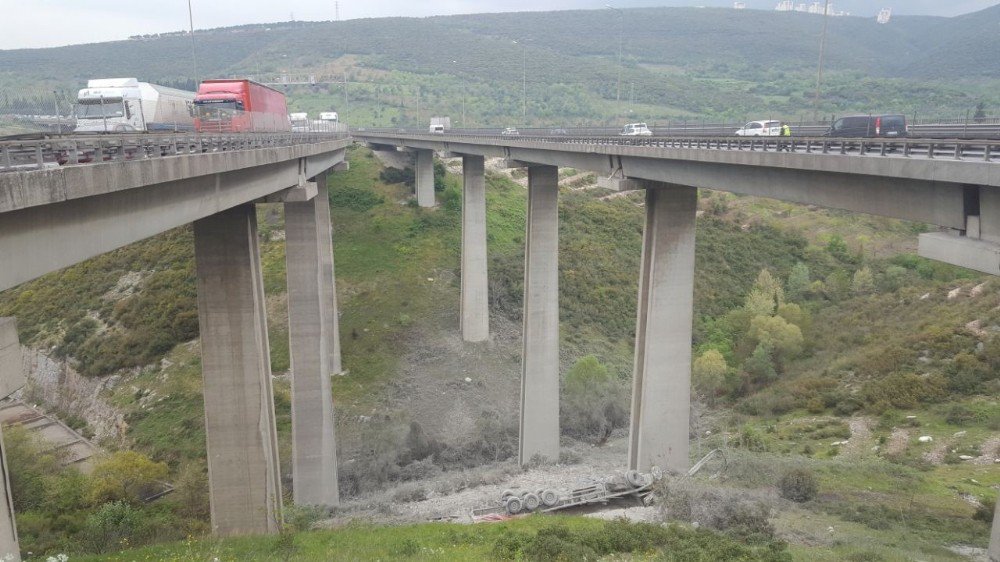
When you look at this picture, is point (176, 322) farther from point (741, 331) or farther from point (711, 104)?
point (711, 104)

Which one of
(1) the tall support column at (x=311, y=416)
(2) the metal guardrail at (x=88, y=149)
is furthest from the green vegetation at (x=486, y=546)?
(1) the tall support column at (x=311, y=416)

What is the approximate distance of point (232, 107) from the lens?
30922 millimetres

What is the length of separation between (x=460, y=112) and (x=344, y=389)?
101501 mm

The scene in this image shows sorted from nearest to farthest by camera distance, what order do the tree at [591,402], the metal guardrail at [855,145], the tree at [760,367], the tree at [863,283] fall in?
the metal guardrail at [855,145] → the tree at [591,402] → the tree at [760,367] → the tree at [863,283]

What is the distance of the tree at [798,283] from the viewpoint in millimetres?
54622

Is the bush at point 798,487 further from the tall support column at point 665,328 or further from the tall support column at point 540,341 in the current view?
the tall support column at point 540,341

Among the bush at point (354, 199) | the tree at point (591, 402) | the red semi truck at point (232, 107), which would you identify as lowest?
the tree at point (591, 402)

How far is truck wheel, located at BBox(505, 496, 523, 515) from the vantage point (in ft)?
76.4

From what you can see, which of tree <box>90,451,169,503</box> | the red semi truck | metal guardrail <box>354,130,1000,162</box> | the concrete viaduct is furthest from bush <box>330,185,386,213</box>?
metal guardrail <box>354,130,1000,162</box>

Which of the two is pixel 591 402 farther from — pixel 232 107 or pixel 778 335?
pixel 232 107

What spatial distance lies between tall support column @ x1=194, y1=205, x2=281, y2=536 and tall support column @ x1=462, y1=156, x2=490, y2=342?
83.0 ft

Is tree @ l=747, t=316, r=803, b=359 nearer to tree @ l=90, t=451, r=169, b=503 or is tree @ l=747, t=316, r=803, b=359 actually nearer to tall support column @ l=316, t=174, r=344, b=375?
tall support column @ l=316, t=174, r=344, b=375

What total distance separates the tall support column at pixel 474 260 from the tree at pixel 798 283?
80.3ft

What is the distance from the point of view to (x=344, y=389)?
40.0 metres
